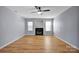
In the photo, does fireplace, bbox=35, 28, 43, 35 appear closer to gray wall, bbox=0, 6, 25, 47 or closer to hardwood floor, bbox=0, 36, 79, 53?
gray wall, bbox=0, 6, 25, 47

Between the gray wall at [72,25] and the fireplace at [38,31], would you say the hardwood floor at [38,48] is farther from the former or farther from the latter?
the fireplace at [38,31]

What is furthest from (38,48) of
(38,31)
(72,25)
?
(38,31)

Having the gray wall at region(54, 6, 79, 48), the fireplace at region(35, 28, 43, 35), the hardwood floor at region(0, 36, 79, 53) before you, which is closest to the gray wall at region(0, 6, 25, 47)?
the hardwood floor at region(0, 36, 79, 53)

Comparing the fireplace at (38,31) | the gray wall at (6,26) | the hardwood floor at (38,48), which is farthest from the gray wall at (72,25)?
the fireplace at (38,31)

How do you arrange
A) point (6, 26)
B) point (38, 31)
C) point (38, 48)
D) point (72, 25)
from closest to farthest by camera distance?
point (38, 48)
point (72, 25)
point (6, 26)
point (38, 31)

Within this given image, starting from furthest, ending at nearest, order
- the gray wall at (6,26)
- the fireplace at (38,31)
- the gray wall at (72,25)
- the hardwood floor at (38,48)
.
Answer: the fireplace at (38,31) < the gray wall at (6,26) < the gray wall at (72,25) < the hardwood floor at (38,48)

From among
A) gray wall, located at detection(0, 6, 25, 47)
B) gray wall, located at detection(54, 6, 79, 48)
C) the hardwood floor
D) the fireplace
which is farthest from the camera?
the fireplace

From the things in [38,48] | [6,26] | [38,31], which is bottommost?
[38,48]

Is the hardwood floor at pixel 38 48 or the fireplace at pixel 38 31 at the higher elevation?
the fireplace at pixel 38 31

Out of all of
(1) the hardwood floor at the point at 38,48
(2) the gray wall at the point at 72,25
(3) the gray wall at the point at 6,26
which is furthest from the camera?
(3) the gray wall at the point at 6,26

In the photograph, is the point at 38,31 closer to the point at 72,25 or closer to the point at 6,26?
the point at 6,26

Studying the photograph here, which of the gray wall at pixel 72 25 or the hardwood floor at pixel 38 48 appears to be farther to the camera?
the gray wall at pixel 72 25
